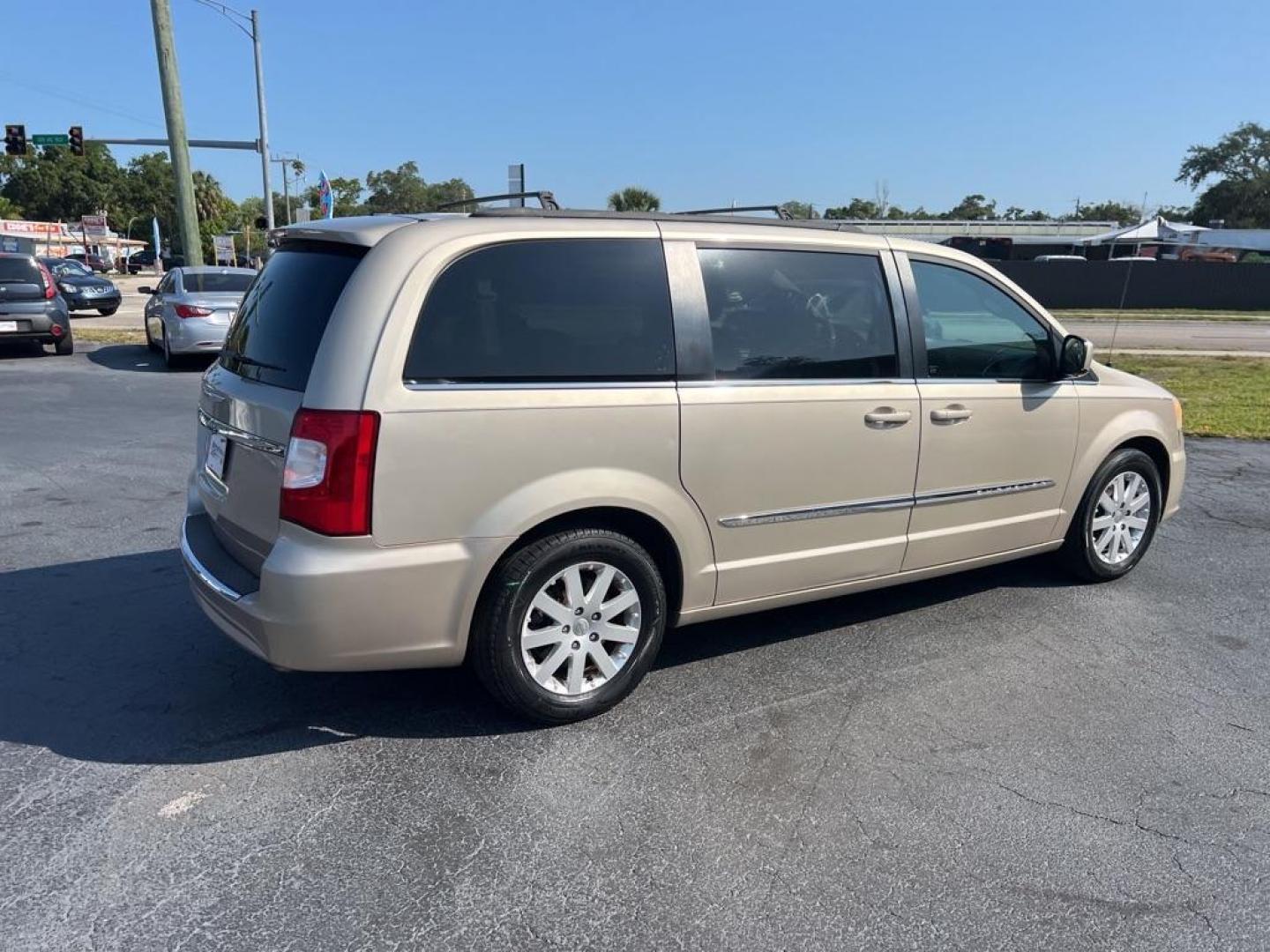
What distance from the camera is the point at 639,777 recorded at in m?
3.24

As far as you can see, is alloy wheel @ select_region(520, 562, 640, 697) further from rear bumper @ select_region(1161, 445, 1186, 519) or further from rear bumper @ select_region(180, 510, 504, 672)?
rear bumper @ select_region(1161, 445, 1186, 519)

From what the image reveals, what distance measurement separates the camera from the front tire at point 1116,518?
16.6 ft

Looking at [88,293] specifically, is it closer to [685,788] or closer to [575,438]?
[575,438]

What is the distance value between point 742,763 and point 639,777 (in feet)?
1.22

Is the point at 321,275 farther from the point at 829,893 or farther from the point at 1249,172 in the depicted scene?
the point at 1249,172

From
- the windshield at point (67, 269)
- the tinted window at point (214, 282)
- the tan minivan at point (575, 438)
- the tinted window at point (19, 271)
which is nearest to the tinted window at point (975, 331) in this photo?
the tan minivan at point (575, 438)

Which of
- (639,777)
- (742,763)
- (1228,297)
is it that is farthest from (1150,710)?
(1228,297)

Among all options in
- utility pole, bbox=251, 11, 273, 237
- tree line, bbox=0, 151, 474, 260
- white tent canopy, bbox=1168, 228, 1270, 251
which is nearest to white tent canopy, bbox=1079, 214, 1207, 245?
white tent canopy, bbox=1168, 228, 1270, 251

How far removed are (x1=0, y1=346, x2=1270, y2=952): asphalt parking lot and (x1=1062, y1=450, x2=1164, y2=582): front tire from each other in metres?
0.23

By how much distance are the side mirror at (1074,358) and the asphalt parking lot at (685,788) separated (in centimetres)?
120

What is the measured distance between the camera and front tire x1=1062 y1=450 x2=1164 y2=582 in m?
5.05

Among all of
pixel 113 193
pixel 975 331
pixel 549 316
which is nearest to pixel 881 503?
pixel 975 331

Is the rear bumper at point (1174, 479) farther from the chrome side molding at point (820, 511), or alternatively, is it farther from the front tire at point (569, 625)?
the front tire at point (569, 625)

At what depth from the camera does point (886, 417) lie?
4090 millimetres
